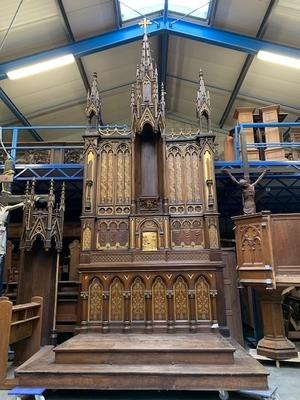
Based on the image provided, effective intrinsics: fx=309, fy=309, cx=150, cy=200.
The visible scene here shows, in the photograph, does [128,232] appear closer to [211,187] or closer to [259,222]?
[211,187]

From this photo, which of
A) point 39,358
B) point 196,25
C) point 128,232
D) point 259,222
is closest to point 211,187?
point 259,222

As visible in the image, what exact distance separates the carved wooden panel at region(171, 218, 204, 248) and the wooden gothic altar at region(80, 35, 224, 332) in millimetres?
22

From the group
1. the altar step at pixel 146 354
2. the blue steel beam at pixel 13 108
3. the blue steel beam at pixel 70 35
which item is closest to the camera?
the altar step at pixel 146 354

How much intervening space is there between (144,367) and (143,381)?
23 cm

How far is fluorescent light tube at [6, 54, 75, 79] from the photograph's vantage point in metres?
8.93

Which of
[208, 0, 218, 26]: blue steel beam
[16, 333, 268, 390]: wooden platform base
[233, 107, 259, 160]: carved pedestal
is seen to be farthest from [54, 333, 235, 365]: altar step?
[208, 0, 218, 26]: blue steel beam

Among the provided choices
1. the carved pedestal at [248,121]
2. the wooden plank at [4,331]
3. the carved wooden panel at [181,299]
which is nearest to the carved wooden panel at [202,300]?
the carved wooden panel at [181,299]

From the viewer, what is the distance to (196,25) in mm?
9492

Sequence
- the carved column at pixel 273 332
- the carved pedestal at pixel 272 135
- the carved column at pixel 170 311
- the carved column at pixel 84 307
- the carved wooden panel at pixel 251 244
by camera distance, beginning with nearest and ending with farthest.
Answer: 1. the carved column at pixel 273 332
2. the carved wooden panel at pixel 251 244
3. the carved column at pixel 170 311
4. the carved column at pixel 84 307
5. the carved pedestal at pixel 272 135

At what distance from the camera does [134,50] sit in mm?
10617

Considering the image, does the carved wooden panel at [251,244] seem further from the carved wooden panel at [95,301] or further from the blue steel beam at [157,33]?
the blue steel beam at [157,33]

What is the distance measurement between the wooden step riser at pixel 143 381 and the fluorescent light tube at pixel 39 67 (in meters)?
8.08

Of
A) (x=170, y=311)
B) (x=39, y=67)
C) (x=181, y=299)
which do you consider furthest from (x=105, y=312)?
A: (x=39, y=67)

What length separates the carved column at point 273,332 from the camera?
5.38 metres
